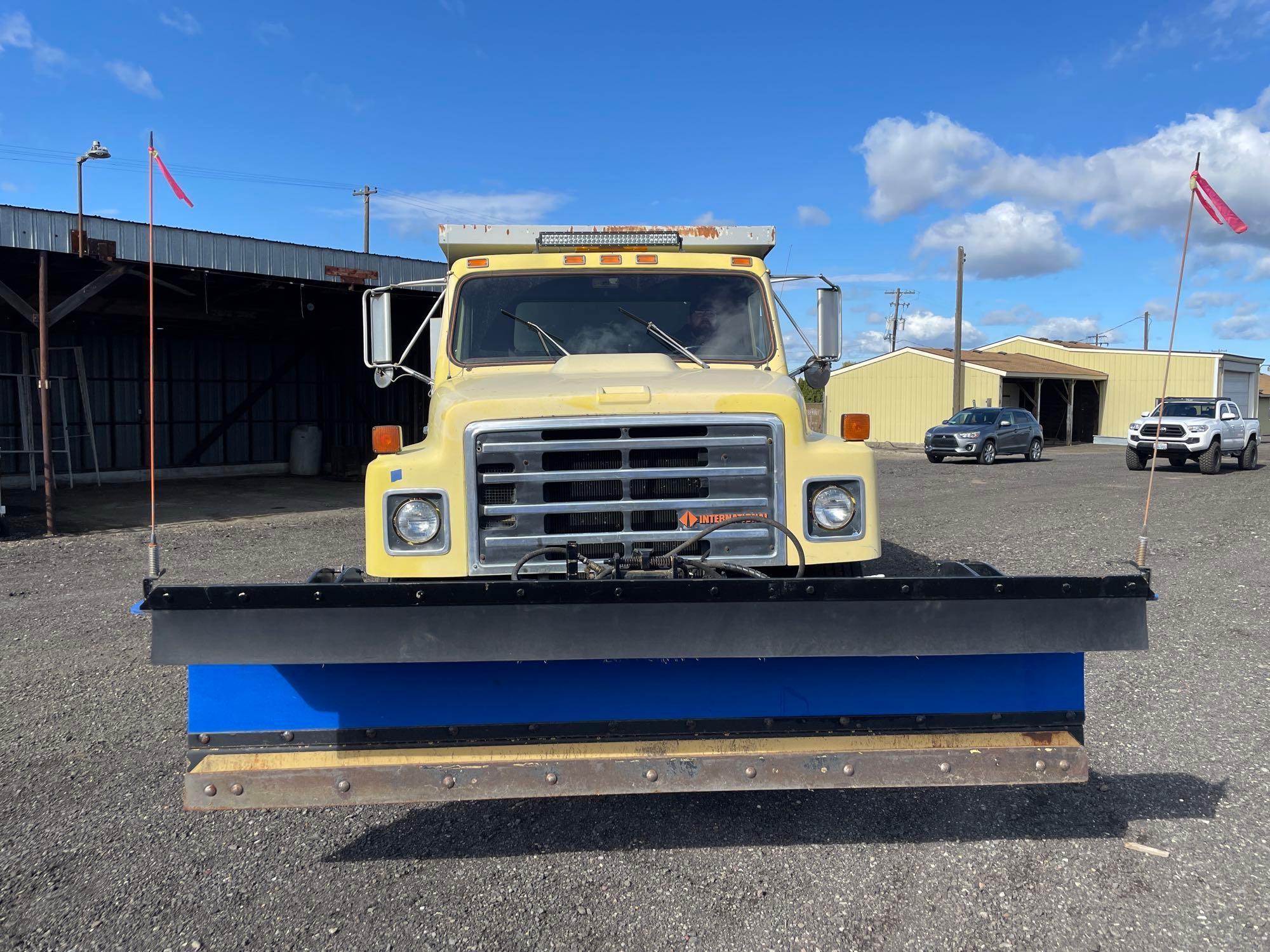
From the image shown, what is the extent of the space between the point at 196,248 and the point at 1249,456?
24.0 m

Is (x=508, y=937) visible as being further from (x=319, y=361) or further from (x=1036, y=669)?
(x=319, y=361)

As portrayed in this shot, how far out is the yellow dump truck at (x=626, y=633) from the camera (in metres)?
3.00

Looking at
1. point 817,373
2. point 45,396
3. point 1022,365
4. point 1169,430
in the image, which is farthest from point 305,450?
point 1022,365

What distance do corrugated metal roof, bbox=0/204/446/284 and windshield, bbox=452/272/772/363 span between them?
33.5 feet

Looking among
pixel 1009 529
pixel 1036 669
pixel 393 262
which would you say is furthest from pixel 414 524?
pixel 393 262

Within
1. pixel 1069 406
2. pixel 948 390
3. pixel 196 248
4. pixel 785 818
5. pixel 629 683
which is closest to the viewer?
pixel 629 683

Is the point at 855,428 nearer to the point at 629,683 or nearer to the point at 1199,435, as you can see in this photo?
the point at 629,683

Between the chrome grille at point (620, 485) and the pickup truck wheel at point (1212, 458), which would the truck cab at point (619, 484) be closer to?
the chrome grille at point (620, 485)

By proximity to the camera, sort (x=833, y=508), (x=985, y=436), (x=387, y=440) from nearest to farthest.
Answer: (x=833, y=508) < (x=387, y=440) < (x=985, y=436)

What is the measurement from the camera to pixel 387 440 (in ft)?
14.1

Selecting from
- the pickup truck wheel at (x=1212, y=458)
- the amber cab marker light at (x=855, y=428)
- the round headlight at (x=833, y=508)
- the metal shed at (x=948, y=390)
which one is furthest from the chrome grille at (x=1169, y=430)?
the round headlight at (x=833, y=508)

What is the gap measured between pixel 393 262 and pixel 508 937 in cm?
1770

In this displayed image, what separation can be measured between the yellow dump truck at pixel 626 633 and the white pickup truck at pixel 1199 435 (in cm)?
2022

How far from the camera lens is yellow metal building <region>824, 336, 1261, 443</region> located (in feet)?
132
